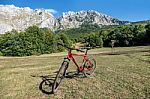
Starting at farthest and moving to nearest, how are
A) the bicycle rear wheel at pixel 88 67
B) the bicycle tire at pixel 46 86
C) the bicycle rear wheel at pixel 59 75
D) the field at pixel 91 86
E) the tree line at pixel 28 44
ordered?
1. the tree line at pixel 28 44
2. the bicycle rear wheel at pixel 88 67
3. the bicycle tire at pixel 46 86
4. the bicycle rear wheel at pixel 59 75
5. the field at pixel 91 86

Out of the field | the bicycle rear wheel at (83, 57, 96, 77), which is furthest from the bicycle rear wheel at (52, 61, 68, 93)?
the bicycle rear wheel at (83, 57, 96, 77)

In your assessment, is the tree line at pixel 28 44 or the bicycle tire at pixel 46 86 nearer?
the bicycle tire at pixel 46 86

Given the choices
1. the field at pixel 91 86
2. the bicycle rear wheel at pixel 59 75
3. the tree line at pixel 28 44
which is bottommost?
the field at pixel 91 86

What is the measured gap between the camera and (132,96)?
39.9 ft

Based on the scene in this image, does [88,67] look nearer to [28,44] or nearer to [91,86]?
[91,86]

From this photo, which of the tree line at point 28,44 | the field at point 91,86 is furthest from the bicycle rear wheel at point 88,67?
the tree line at point 28,44

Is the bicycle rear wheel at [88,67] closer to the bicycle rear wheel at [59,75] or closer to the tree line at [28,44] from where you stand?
the bicycle rear wheel at [59,75]

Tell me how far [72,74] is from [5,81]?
4454 mm

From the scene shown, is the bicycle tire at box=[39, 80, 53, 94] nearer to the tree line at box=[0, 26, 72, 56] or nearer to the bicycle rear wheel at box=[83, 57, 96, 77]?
the bicycle rear wheel at box=[83, 57, 96, 77]

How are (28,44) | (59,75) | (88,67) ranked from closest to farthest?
(59,75)
(88,67)
(28,44)

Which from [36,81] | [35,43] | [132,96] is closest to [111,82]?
[132,96]

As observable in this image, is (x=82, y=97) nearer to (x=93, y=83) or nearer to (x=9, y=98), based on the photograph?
(x=93, y=83)

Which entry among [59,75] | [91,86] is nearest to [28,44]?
[59,75]

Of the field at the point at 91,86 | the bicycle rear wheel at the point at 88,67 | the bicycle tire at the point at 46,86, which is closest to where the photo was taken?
the field at the point at 91,86
